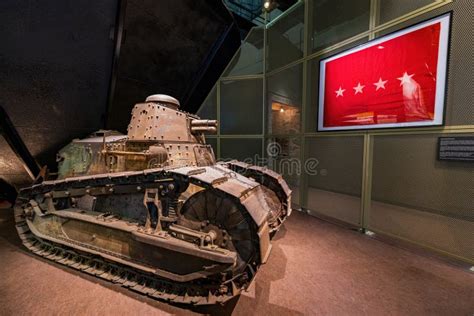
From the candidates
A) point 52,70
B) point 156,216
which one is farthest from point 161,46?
point 156,216

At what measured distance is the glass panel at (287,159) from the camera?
18.7ft

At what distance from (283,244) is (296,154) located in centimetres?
264

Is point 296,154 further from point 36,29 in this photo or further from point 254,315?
point 36,29

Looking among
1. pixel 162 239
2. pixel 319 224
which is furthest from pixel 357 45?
pixel 162 239

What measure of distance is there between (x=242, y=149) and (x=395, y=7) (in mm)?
4842

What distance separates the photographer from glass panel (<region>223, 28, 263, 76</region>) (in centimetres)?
673

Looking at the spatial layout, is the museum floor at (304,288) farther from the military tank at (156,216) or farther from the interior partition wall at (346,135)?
the interior partition wall at (346,135)

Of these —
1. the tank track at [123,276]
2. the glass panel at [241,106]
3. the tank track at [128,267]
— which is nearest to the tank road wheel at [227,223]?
the tank track at [128,267]

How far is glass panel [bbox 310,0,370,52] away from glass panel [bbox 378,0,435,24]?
268 mm

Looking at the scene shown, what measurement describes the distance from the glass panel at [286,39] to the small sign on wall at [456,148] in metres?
3.65

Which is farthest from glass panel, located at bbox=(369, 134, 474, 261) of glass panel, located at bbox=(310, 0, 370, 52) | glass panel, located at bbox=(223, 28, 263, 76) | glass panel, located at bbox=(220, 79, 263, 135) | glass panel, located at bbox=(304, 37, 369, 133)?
glass panel, located at bbox=(223, 28, 263, 76)

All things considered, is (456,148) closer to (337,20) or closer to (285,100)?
(337,20)

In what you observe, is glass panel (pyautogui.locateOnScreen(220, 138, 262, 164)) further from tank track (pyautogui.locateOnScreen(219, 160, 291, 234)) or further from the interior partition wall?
tank track (pyautogui.locateOnScreen(219, 160, 291, 234))

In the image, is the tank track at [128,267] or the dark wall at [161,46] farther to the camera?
the dark wall at [161,46]
